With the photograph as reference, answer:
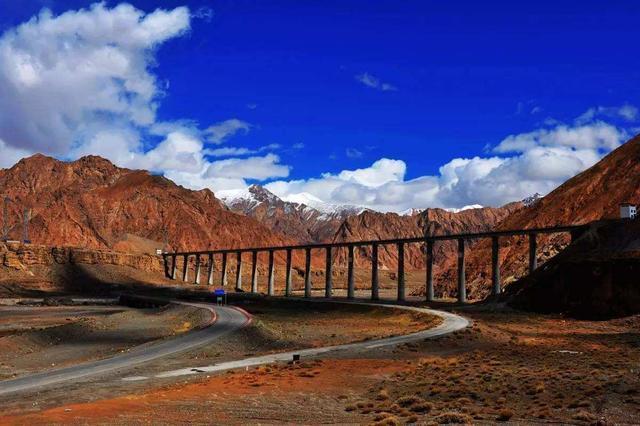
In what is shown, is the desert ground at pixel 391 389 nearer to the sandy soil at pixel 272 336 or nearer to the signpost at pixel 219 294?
the sandy soil at pixel 272 336

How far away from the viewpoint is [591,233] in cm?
7825

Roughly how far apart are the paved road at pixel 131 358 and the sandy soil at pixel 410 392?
275 inches

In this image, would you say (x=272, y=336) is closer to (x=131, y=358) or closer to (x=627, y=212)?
(x=131, y=358)

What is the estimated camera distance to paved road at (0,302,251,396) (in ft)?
105

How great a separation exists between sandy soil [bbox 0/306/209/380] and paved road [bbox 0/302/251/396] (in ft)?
9.80

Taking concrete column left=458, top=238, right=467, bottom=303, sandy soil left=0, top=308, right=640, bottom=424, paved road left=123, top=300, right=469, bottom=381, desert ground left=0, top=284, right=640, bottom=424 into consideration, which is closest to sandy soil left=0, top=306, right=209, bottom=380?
desert ground left=0, top=284, right=640, bottom=424

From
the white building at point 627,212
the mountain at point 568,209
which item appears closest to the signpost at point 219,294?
the mountain at point 568,209

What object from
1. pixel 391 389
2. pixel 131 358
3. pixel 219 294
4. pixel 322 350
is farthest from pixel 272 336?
pixel 219 294

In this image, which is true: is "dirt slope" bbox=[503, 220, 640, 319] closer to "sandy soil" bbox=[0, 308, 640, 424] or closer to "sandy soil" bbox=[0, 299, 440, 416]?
"sandy soil" bbox=[0, 299, 440, 416]

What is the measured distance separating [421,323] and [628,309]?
67.4 ft

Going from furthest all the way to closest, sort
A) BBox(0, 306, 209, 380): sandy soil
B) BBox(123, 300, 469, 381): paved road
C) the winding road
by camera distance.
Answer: BBox(0, 306, 209, 380): sandy soil
BBox(123, 300, 469, 381): paved road
the winding road

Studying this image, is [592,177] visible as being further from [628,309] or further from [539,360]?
[539,360]

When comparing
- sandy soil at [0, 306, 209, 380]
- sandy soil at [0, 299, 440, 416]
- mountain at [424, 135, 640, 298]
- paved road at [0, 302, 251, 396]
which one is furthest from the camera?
mountain at [424, 135, 640, 298]

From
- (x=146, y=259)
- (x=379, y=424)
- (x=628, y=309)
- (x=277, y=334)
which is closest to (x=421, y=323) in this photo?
(x=277, y=334)
